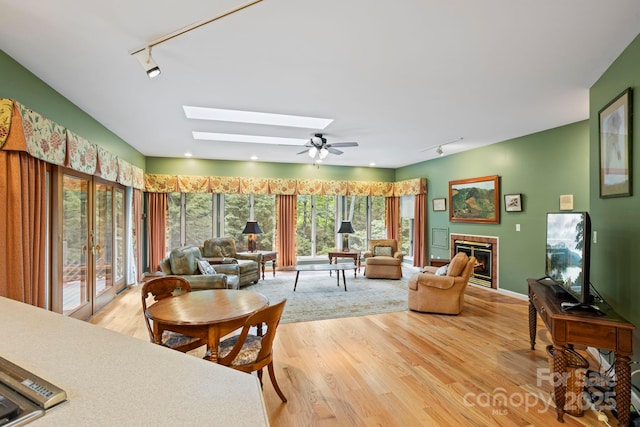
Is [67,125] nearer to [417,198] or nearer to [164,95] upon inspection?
[164,95]

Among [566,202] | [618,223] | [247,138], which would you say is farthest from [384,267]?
[618,223]

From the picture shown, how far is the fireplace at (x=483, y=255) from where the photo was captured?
582cm

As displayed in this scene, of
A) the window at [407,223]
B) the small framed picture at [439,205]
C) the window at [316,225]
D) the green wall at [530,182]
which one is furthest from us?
the window at [407,223]

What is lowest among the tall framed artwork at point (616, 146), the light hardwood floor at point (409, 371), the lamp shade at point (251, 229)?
the light hardwood floor at point (409, 371)

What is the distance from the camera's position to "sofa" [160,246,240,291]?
4418 mm

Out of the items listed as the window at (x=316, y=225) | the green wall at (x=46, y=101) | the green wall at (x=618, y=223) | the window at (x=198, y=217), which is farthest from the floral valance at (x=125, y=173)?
the green wall at (x=618, y=223)

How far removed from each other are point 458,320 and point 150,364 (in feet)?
13.7

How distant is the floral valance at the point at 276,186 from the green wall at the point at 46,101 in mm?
2107

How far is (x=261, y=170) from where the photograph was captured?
25.7 feet

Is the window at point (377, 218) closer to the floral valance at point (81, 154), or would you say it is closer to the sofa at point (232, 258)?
the sofa at point (232, 258)

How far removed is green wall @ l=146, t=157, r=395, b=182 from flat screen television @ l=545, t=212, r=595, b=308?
5.77m

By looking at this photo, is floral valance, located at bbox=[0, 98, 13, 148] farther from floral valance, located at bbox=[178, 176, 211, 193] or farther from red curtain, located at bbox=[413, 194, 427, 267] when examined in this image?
red curtain, located at bbox=[413, 194, 427, 267]

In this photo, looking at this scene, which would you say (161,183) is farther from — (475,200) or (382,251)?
(475,200)

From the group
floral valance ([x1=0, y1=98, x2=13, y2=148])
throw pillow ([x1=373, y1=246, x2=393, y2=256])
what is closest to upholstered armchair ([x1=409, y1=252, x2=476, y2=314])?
throw pillow ([x1=373, y1=246, x2=393, y2=256])
